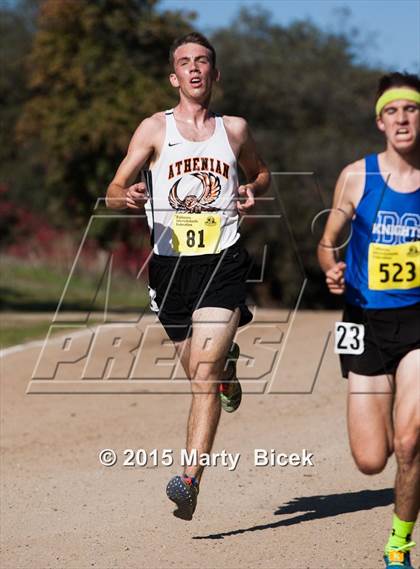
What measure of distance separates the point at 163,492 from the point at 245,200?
2151 mm

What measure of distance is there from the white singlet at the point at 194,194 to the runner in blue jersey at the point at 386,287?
4.19 ft

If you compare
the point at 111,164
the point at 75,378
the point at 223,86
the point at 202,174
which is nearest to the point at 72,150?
the point at 111,164

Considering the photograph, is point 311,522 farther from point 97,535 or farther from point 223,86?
point 223,86

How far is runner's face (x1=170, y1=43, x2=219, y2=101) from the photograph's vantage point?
7.11 m

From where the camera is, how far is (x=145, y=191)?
22.3ft

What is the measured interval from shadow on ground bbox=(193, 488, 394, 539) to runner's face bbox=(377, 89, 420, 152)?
2501mm

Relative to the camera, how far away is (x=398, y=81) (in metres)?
5.89

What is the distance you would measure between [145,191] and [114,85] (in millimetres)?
24186

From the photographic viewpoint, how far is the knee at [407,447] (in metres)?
5.64

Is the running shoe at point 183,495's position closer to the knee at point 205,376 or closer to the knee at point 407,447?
the knee at point 205,376

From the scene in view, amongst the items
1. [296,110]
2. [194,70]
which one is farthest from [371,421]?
[296,110]

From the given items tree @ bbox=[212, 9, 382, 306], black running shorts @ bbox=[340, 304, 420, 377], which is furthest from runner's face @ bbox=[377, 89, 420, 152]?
tree @ bbox=[212, 9, 382, 306]

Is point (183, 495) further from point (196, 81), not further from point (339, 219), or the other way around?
point (196, 81)

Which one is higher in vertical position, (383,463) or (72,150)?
(383,463)
